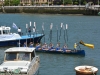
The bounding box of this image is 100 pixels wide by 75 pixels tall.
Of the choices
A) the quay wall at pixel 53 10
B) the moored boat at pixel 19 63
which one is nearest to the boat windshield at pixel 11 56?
the moored boat at pixel 19 63

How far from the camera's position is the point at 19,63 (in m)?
25.3

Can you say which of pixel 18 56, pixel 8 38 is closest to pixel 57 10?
pixel 8 38

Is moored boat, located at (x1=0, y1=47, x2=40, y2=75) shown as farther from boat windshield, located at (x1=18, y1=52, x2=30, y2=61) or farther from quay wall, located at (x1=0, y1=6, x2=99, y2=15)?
quay wall, located at (x1=0, y1=6, x2=99, y2=15)

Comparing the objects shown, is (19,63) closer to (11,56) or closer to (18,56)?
(18,56)

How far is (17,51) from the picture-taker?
85.9ft

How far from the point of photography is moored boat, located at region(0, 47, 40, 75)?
23969 millimetres

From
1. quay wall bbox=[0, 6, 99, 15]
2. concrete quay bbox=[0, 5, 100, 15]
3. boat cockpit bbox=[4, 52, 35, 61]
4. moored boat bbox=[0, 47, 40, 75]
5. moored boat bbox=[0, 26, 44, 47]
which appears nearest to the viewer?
moored boat bbox=[0, 47, 40, 75]

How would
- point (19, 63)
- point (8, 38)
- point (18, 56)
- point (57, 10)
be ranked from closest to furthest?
point (19, 63)
point (18, 56)
point (8, 38)
point (57, 10)

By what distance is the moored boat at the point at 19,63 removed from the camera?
78.6 feet

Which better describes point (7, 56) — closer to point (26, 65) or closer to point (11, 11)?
point (26, 65)

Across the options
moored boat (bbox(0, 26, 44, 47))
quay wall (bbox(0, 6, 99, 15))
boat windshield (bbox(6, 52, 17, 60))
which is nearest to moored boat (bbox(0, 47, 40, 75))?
boat windshield (bbox(6, 52, 17, 60))

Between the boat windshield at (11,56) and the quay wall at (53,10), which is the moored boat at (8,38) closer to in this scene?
the boat windshield at (11,56)

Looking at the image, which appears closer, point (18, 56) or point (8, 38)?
point (18, 56)

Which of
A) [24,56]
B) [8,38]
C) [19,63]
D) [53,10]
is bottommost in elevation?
[53,10]
